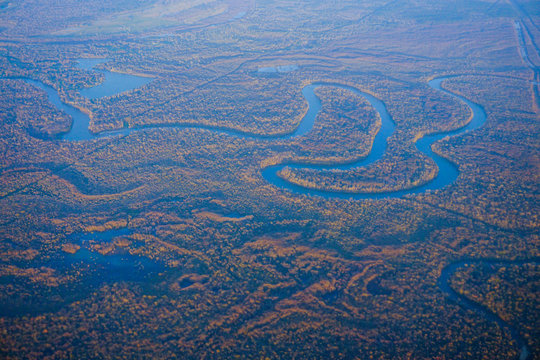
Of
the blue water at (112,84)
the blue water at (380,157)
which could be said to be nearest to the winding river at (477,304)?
the blue water at (380,157)

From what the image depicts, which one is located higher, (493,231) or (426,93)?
(426,93)

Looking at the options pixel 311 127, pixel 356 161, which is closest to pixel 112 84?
pixel 311 127

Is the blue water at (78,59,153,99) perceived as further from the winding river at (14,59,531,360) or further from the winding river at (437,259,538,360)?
the winding river at (437,259,538,360)

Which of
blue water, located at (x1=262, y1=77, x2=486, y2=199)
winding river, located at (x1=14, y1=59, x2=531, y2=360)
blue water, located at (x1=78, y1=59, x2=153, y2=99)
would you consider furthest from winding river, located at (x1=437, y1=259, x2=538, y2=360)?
blue water, located at (x1=78, y1=59, x2=153, y2=99)

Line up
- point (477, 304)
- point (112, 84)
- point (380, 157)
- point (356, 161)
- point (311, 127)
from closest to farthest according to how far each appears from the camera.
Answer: point (477, 304) → point (356, 161) → point (380, 157) → point (311, 127) → point (112, 84)

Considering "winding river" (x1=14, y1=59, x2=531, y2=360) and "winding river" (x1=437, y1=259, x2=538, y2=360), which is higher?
"winding river" (x1=14, y1=59, x2=531, y2=360)

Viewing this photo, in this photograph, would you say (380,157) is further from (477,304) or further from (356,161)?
(477,304)

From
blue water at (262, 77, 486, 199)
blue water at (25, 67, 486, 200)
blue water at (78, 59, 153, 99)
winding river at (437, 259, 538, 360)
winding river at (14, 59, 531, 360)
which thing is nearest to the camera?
winding river at (437, 259, 538, 360)

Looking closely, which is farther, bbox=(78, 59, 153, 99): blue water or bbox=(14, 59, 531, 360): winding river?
bbox=(78, 59, 153, 99): blue water

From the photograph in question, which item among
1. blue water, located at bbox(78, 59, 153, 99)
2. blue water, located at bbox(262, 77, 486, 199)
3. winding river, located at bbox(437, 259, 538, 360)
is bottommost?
winding river, located at bbox(437, 259, 538, 360)

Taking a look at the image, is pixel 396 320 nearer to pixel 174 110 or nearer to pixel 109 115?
pixel 174 110

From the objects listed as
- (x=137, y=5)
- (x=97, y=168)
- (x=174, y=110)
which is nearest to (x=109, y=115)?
(x=174, y=110)
